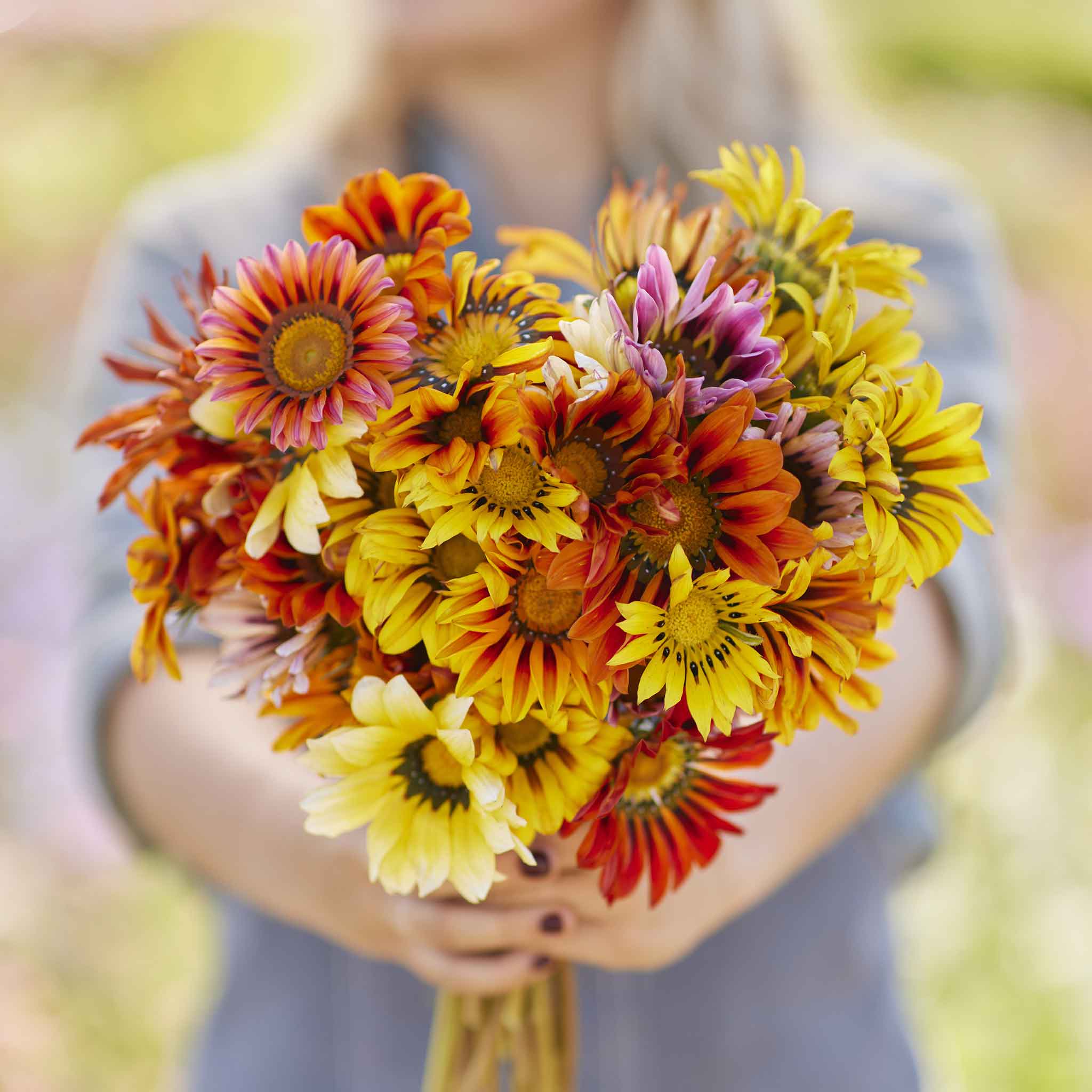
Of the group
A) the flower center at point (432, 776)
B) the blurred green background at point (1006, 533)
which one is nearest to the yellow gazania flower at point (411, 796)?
the flower center at point (432, 776)

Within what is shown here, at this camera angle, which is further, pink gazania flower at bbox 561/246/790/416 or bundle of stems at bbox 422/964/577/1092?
bundle of stems at bbox 422/964/577/1092

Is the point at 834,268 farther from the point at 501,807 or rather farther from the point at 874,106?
the point at 874,106

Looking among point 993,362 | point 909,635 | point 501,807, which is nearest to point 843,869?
point 909,635

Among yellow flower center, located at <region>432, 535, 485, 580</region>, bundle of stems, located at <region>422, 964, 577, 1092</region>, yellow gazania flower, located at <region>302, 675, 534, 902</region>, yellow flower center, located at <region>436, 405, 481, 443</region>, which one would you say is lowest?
bundle of stems, located at <region>422, 964, 577, 1092</region>

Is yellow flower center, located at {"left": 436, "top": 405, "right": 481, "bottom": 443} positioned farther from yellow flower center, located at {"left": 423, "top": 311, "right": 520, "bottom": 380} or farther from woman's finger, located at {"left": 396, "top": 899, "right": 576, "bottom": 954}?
woman's finger, located at {"left": 396, "top": 899, "right": 576, "bottom": 954}

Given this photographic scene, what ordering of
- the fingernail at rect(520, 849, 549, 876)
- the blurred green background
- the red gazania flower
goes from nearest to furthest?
the red gazania flower, the fingernail at rect(520, 849, 549, 876), the blurred green background

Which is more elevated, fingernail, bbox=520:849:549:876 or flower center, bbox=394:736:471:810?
flower center, bbox=394:736:471:810

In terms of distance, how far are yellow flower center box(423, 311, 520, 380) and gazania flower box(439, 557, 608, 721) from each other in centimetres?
6

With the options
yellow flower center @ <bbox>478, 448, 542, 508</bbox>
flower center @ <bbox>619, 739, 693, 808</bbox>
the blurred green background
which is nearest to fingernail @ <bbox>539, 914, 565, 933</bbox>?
flower center @ <bbox>619, 739, 693, 808</bbox>

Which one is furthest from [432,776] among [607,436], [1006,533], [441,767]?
[1006,533]

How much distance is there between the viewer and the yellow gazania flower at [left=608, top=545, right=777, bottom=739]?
272 mm

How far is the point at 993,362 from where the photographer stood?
0.67 meters

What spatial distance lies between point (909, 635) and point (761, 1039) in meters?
0.29

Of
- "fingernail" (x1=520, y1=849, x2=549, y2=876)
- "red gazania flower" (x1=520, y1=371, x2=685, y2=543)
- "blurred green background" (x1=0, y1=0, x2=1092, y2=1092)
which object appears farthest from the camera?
"blurred green background" (x1=0, y1=0, x2=1092, y2=1092)
